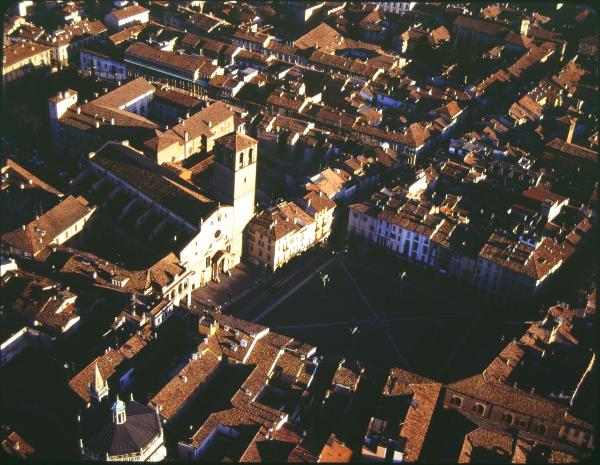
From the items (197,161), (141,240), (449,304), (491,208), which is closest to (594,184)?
(491,208)

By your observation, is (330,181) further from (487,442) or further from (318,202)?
(487,442)

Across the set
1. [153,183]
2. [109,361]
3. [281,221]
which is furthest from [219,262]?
[109,361]

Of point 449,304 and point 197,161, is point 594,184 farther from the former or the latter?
point 197,161

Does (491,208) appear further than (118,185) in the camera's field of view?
Yes

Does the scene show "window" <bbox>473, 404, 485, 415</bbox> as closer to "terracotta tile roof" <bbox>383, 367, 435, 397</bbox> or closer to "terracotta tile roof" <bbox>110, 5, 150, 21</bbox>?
"terracotta tile roof" <bbox>383, 367, 435, 397</bbox>

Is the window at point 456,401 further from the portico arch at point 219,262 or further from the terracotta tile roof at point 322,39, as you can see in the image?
the terracotta tile roof at point 322,39

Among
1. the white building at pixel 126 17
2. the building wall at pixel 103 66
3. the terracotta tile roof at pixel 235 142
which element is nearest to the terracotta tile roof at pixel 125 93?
the building wall at pixel 103 66

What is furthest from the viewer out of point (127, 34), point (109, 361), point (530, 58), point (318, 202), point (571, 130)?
point (530, 58)
